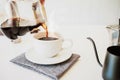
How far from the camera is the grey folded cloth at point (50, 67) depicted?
614 mm

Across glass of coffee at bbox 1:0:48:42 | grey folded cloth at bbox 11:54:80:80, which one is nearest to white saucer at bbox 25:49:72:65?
grey folded cloth at bbox 11:54:80:80

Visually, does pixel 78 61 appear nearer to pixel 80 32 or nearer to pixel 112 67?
pixel 112 67

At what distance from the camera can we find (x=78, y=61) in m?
0.73

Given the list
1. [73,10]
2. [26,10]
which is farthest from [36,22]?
[73,10]

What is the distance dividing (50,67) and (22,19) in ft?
1.29

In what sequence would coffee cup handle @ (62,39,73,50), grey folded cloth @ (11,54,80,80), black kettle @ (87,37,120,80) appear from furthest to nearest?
coffee cup handle @ (62,39,73,50)
grey folded cloth @ (11,54,80,80)
black kettle @ (87,37,120,80)

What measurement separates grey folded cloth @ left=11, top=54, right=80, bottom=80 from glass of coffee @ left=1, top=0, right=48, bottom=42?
0.59 feet

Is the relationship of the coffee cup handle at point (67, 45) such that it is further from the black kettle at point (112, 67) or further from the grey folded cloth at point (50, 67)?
the black kettle at point (112, 67)

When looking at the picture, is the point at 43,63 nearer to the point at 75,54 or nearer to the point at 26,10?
the point at 75,54

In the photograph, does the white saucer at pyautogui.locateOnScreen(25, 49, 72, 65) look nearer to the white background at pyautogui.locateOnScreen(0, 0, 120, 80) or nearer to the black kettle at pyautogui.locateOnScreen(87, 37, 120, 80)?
the white background at pyautogui.locateOnScreen(0, 0, 120, 80)

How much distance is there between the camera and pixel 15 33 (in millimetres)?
858

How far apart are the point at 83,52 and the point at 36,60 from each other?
Result: 246 mm

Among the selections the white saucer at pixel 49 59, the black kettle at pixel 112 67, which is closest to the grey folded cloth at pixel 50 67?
the white saucer at pixel 49 59

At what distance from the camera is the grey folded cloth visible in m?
0.61
